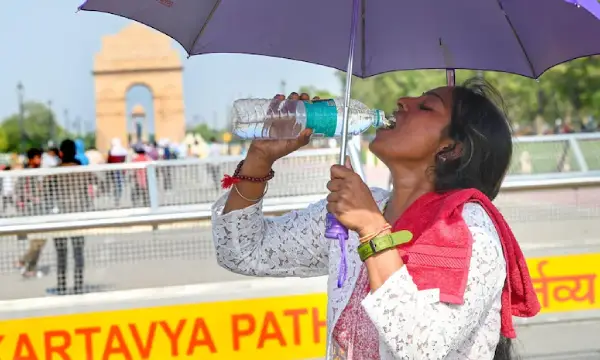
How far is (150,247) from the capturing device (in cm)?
580

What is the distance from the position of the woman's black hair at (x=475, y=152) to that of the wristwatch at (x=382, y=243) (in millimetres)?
442

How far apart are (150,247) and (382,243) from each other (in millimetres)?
4117

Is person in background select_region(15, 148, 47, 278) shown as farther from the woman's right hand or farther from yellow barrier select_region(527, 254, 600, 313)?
the woman's right hand

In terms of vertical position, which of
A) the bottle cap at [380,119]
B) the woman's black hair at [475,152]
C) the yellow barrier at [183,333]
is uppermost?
the bottle cap at [380,119]

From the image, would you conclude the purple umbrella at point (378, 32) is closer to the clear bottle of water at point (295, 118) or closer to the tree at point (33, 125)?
the clear bottle of water at point (295, 118)

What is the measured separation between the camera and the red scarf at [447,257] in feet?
6.41

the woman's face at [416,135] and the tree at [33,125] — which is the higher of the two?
the tree at [33,125]

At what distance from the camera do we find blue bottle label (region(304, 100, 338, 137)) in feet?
7.43

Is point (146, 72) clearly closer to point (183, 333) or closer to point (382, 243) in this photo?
point (183, 333)

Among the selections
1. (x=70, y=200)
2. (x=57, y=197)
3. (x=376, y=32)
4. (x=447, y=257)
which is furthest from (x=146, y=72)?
(x=447, y=257)

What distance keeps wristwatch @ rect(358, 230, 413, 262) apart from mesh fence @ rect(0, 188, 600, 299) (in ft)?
12.5

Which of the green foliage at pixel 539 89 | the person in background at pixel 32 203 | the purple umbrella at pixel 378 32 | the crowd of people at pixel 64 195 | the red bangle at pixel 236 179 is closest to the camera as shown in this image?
the red bangle at pixel 236 179

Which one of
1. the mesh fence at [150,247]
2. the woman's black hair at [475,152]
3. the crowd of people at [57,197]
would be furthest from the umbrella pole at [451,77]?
the crowd of people at [57,197]

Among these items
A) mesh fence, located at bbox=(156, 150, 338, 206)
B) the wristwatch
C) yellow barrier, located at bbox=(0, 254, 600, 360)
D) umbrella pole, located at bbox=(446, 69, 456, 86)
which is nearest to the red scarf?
the wristwatch
